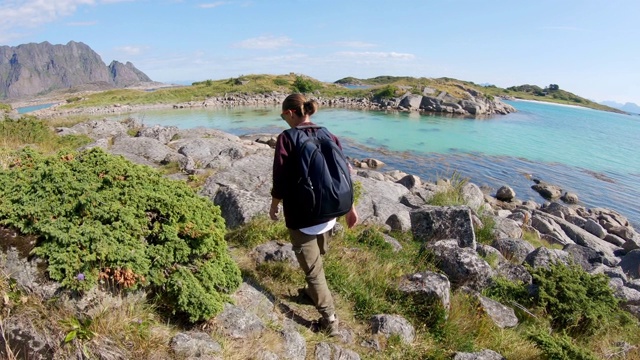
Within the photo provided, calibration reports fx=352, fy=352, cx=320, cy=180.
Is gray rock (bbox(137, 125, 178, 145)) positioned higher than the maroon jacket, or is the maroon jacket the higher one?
the maroon jacket

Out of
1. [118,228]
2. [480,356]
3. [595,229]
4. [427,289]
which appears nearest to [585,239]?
[595,229]

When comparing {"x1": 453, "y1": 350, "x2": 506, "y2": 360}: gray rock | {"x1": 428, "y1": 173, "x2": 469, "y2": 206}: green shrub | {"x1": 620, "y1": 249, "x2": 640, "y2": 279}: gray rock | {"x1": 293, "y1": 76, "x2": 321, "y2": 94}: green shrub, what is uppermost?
{"x1": 293, "y1": 76, "x2": 321, "y2": 94}: green shrub

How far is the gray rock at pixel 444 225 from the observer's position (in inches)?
287

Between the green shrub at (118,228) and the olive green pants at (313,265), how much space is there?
2.47 ft

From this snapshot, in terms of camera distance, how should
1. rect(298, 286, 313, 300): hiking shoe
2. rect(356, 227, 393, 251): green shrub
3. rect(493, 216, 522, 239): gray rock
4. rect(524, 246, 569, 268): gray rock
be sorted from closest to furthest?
rect(298, 286, 313, 300): hiking shoe → rect(356, 227, 393, 251): green shrub → rect(524, 246, 569, 268): gray rock → rect(493, 216, 522, 239): gray rock

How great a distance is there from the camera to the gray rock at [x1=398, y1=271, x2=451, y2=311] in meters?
4.91

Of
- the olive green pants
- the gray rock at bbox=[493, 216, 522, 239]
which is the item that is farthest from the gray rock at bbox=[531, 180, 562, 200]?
the olive green pants

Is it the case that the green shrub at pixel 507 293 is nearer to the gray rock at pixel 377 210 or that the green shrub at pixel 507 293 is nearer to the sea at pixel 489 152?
the gray rock at pixel 377 210

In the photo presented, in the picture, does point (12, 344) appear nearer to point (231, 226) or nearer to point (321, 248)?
point (321, 248)

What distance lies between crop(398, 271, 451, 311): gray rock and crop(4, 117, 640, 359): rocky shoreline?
0.01 metres

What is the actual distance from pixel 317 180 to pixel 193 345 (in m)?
1.84

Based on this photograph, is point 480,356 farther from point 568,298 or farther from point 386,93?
point 386,93

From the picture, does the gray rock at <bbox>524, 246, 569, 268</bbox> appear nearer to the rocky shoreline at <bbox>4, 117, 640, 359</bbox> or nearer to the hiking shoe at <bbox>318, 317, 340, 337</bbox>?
the rocky shoreline at <bbox>4, 117, 640, 359</bbox>

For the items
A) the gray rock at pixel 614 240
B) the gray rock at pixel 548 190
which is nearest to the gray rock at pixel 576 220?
the gray rock at pixel 614 240
